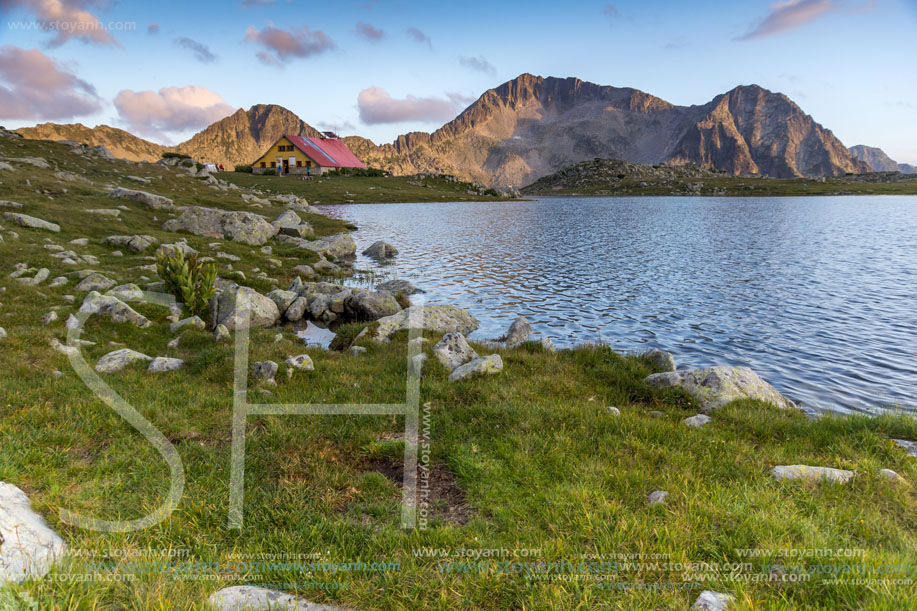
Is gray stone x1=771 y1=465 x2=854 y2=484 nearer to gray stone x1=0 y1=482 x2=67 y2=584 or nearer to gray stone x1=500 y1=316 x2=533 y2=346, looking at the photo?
gray stone x1=0 y1=482 x2=67 y2=584

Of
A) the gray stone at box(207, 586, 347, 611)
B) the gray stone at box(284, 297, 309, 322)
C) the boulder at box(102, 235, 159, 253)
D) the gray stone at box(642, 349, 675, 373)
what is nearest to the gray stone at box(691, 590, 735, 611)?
the gray stone at box(207, 586, 347, 611)

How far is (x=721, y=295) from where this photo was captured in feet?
75.7

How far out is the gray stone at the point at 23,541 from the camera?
12.3ft

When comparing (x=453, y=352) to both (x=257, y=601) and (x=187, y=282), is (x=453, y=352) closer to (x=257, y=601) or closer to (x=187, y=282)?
(x=257, y=601)

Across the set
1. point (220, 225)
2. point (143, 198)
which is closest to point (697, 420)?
point (220, 225)

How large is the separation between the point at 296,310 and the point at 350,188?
89.2 m

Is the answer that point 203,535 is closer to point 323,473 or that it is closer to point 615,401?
point 323,473

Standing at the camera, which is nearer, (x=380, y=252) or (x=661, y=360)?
(x=661, y=360)

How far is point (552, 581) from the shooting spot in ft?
14.2

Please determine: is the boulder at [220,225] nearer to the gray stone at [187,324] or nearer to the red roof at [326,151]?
the gray stone at [187,324]

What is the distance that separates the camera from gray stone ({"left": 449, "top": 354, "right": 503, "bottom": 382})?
33.3 feet

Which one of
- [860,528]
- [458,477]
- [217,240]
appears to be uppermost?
[217,240]

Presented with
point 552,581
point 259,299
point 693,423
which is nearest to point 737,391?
point 693,423

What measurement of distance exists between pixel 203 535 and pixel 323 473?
5.50 ft
